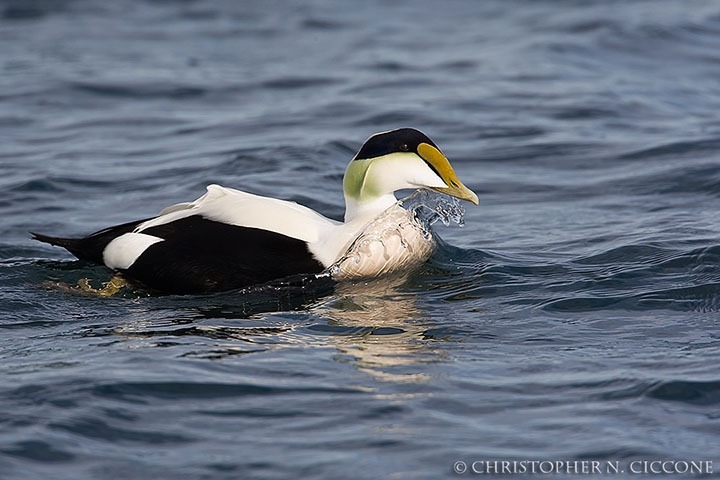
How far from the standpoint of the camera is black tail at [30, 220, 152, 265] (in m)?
5.89

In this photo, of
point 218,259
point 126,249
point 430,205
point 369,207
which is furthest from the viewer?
point 430,205

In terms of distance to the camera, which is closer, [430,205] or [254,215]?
[254,215]

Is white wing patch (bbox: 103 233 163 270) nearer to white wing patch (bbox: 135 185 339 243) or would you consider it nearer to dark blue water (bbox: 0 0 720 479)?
white wing patch (bbox: 135 185 339 243)

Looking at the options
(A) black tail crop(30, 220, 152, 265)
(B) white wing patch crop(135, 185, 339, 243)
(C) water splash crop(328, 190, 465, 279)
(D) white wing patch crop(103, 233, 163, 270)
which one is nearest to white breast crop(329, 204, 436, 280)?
(C) water splash crop(328, 190, 465, 279)

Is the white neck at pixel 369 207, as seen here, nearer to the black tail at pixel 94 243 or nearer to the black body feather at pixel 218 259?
the black body feather at pixel 218 259

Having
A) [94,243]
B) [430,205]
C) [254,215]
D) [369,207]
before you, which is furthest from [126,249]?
[430,205]

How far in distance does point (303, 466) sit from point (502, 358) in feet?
3.87

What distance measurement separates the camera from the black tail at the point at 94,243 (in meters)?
5.89

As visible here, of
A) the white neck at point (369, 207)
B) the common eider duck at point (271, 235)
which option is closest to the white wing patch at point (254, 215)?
the common eider duck at point (271, 235)

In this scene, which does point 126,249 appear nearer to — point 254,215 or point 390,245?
point 254,215

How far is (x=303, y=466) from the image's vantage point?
3910mm

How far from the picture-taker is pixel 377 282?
5.84 metres

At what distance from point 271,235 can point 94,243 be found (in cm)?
88

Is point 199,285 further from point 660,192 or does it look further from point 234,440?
point 660,192
